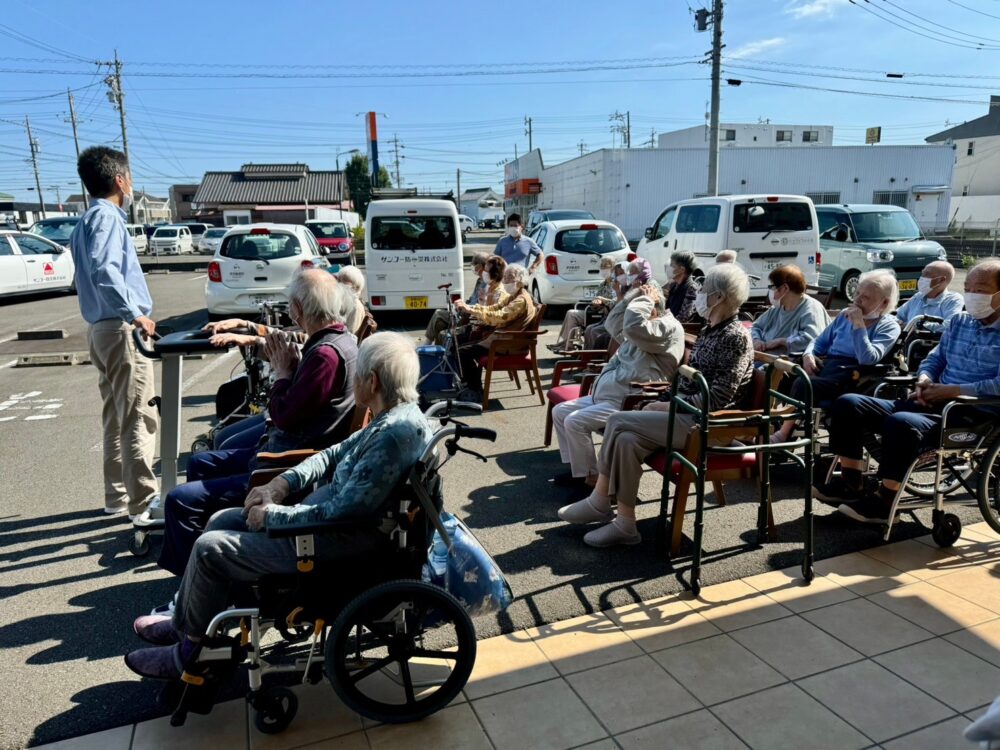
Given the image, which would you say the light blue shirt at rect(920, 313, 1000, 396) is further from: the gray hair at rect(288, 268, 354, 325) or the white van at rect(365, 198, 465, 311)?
the white van at rect(365, 198, 465, 311)

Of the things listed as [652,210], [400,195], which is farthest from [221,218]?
[400,195]

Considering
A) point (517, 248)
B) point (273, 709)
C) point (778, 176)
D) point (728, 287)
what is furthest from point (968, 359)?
point (778, 176)

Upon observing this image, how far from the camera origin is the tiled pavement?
7.82 ft

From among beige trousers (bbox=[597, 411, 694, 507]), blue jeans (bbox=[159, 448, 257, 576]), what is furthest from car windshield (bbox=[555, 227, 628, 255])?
blue jeans (bbox=[159, 448, 257, 576])

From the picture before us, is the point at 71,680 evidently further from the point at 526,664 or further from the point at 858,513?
the point at 858,513

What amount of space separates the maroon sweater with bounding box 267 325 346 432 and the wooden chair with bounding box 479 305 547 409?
337 cm

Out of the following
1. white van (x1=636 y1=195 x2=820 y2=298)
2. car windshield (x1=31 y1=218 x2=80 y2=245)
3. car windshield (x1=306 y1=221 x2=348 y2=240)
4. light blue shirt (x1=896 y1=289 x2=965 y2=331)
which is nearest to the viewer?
light blue shirt (x1=896 y1=289 x2=965 y2=331)

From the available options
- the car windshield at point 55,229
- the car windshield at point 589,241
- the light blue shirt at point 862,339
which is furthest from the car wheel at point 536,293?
the car windshield at point 55,229

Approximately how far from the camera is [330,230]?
2342 cm

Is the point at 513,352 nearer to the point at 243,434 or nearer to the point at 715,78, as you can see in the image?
the point at 243,434

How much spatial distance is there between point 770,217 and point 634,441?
9.65m

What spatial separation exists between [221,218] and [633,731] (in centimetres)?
5538

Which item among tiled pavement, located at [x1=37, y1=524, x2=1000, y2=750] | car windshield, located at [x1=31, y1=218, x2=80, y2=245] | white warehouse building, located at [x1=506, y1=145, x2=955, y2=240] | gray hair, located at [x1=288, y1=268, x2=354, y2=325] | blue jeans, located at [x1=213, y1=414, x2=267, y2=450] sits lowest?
tiled pavement, located at [x1=37, y1=524, x2=1000, y2=750]

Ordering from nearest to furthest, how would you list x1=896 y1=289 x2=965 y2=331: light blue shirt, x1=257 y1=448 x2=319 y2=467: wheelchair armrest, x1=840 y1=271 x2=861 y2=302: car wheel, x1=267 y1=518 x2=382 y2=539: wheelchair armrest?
1. x1=267 y1=518 x2=382 y2=539: wheelchair armrest
2. x1=257 y1=448 x2=319 y2=467: wheelchair armrest
3. x1=896 y1=289 x2=965 y2=331: light blue shirt
4. x1=840 y1=271 x2=861 y2=302: car wheel
